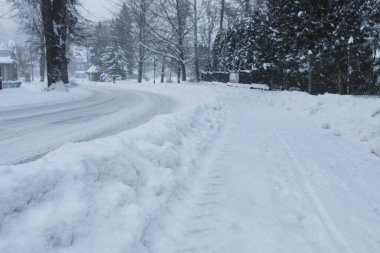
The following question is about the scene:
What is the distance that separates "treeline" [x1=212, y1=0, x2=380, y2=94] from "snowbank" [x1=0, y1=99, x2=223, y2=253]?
39.6ft

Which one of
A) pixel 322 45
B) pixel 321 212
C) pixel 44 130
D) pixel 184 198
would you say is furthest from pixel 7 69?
pixel 321 212

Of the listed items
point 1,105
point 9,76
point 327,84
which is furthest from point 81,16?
point 9,76

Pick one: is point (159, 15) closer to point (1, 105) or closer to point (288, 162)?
point (1, 105)

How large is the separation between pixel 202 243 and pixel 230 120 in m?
8.68

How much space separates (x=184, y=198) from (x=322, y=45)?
55.7 ft

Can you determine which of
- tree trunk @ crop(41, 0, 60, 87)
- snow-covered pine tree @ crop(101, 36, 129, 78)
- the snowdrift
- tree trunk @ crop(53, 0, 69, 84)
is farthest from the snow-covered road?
snow-covered pine tree @ crop(101, 36, 129, 78)

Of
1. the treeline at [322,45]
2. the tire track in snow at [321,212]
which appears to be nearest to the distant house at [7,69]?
the treeline at [322,45]

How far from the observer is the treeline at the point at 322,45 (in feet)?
46.6

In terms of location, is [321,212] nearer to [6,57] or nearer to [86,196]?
[86,196]

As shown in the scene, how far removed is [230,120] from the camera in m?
11.8

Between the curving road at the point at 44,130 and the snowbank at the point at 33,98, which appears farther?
the snowbank at the point at 33,98

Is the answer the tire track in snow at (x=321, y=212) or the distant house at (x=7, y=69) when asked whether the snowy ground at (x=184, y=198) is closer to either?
the tire track in snow at (x=321, y=212)

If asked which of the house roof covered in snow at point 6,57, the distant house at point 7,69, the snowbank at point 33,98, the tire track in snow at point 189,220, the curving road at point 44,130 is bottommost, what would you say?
the tire track in snow at point 189,220

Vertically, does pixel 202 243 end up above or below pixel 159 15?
below
